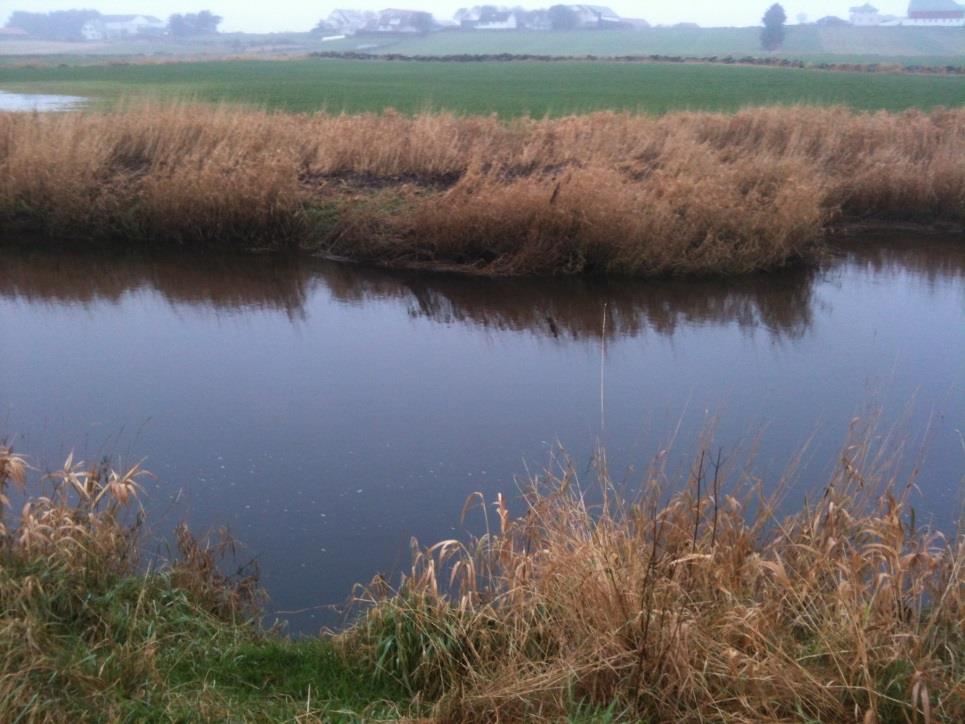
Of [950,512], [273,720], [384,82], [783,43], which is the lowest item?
[950,512]

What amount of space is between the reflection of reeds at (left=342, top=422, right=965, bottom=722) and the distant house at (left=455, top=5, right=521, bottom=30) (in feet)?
363

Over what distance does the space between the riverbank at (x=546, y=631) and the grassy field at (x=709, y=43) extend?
70.4m

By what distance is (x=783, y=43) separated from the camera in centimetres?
8750

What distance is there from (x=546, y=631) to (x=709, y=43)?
310 feet

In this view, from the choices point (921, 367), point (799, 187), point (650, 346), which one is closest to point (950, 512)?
point (921, 367)

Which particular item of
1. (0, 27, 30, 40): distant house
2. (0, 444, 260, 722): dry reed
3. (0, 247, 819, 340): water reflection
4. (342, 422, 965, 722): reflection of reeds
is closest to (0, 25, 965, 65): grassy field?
(0, 27, 30, 40): distant house

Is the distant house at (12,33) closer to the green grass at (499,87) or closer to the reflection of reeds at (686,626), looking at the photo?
the green grass at (499,87)

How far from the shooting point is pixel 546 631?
371 cm

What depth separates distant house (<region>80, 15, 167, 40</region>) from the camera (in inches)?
4845

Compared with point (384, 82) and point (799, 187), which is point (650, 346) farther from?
point (384, 82)

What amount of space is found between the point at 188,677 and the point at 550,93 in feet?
105

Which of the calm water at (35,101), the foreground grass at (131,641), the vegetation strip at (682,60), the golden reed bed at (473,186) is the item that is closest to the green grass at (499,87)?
the calm water at (35,101)

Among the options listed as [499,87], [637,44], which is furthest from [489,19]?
[499,87]

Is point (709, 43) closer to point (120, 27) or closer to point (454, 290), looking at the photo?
point (120, 27)
